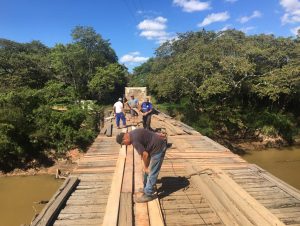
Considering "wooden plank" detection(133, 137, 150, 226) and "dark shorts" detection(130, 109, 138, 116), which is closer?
"wooden plank" detection(133, 137, 150, 226)

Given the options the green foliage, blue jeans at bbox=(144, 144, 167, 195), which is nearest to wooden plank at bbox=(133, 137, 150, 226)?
blue jeans at bbox=(144, 144, 167, 195)

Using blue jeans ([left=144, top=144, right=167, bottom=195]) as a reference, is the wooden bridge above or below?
below

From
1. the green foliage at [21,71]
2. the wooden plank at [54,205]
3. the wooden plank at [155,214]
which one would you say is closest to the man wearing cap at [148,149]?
the wooden plank at [155,214]

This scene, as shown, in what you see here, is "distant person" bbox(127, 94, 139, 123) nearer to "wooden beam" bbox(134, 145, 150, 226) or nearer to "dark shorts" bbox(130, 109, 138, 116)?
"dark shorts" bbox(130, 109, 138, 116)

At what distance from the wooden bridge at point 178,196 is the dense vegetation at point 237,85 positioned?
13713mm

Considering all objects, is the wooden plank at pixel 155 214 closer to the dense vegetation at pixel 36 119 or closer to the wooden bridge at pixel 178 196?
the wooden bridge at pixel 178 196

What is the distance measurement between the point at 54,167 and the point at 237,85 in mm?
13590

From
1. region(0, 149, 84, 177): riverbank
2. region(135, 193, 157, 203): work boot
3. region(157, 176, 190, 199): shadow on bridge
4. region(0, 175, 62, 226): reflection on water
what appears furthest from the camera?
region(0, 149, 84, 177): riverbank

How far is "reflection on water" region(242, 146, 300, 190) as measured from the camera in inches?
694

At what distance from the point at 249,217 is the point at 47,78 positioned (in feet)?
112

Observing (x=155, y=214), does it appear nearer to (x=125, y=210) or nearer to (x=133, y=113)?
(x=125, y=210)

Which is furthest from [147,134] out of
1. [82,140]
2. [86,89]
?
[86,89]

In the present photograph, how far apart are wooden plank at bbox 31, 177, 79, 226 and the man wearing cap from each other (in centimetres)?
138

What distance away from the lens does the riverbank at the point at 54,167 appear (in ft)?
57.4
